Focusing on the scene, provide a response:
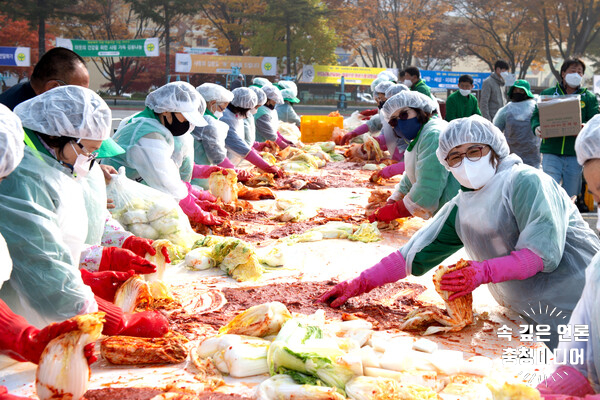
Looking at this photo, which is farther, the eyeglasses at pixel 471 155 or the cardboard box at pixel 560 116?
the cardboard box at pixel 560 116

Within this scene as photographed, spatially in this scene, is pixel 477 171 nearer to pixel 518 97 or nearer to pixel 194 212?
pixel 194 212

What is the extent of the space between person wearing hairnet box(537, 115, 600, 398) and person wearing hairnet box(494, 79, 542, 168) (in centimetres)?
605

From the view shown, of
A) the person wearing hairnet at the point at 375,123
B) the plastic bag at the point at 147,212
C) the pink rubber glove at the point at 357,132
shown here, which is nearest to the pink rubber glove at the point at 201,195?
the plastic bag at the point at 147,212

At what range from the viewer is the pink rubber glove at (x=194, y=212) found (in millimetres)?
5668

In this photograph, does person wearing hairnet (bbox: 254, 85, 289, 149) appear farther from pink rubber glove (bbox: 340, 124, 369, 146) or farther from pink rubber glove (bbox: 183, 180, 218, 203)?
pink rubber glove (bbox: 183, 180, 218, 203)

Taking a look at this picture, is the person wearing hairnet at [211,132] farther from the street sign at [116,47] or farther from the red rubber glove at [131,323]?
the street sign at [116,47]

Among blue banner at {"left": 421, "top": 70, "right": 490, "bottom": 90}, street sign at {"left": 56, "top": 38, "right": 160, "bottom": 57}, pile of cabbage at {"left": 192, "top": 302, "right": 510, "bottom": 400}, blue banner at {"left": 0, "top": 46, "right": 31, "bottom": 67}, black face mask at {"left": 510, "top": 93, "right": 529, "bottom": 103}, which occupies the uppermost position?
street sign at {"left": 56, "top": 38, "right": 160, "bottom": 57}

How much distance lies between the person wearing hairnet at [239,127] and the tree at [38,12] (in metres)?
22.7

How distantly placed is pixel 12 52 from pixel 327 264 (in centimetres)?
2560

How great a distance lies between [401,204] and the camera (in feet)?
18.7

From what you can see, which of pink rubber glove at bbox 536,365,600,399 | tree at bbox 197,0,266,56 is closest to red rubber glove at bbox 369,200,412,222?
pink rubber glove at bbox 536,365,600,399

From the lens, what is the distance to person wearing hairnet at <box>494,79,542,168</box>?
8141mm

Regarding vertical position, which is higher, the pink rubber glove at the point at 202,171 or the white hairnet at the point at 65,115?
the white hairnet at the point at 65,115

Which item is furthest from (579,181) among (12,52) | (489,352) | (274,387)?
A: (12,52)
